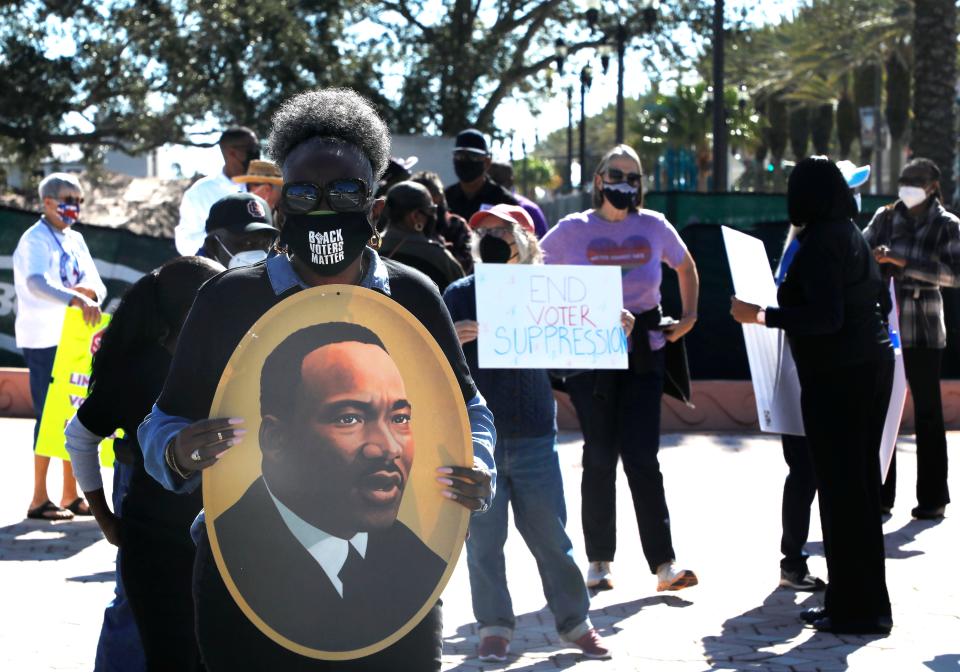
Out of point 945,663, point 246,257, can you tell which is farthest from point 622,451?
point 246,257

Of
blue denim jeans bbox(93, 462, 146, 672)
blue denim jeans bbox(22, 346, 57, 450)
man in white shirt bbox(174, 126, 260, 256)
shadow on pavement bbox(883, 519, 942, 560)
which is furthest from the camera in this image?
blue denim jeans bbox(22, 346, 57, 450)

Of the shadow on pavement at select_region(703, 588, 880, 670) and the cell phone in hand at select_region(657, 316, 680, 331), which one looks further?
the cell phone in hand at select_region(657, 316, 680, 331)

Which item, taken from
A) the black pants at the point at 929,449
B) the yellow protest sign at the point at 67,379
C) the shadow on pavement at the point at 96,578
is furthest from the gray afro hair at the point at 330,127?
the black pants at the point at 929,449

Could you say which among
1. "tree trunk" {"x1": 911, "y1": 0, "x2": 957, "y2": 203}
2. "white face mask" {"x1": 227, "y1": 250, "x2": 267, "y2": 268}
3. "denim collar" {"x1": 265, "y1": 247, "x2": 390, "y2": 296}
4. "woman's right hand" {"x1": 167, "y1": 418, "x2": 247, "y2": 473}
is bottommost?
"woman's right hand" {"x1": 167, "y1": 418, "x2": 247, "y2": 473}

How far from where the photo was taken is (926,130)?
58.4ft

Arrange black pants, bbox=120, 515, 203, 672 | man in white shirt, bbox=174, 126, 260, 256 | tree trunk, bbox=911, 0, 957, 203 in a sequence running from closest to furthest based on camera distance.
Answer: black pants, bbox=120, 515, 203, 672, man in white shirt, bbox=174, 126, 260, 256, tree trunk, bbox=911, 0, 957, 203

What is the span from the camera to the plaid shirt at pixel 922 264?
8.05 m

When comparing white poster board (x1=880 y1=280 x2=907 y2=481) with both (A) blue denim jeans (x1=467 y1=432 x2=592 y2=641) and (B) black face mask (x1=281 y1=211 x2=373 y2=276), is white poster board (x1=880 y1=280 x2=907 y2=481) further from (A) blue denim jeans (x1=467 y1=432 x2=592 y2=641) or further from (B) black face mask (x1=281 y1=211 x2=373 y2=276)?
(B) black face mask (x1=281 y1=211 x2=373 y2=276)

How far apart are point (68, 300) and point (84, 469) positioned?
4.43m

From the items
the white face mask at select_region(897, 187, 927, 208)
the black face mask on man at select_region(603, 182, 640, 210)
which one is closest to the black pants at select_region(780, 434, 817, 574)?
the black face mask on man at select_region(603, 182, 640, 210)

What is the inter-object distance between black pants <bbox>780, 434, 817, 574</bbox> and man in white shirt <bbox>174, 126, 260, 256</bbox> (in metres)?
3.22

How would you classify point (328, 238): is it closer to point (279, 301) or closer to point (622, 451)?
point (279, 301)

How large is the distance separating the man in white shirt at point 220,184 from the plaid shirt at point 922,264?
349 centimetres

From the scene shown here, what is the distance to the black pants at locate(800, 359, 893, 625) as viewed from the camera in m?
5.68
